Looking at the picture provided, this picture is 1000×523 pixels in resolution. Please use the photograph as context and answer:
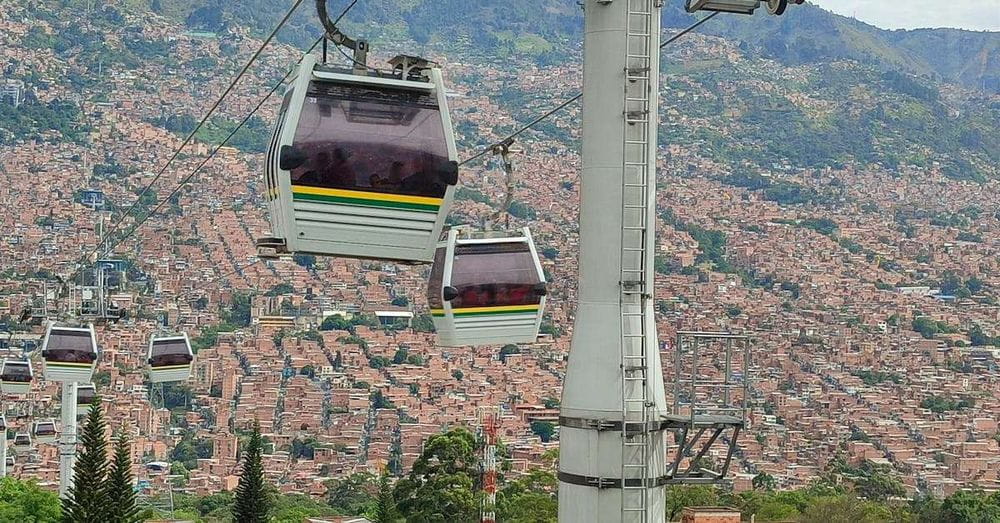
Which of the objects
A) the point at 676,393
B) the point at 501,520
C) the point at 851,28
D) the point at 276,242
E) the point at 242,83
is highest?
the point at 851,28

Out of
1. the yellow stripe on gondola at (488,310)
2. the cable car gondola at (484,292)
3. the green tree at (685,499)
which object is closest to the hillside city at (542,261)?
the green tree at (685,499)

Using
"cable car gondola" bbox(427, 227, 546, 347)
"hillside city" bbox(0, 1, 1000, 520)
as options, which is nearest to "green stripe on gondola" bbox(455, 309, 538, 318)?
"cable car gondola" bbox(427, 227, 546, 347)

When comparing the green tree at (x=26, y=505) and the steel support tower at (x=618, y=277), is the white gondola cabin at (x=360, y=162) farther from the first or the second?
→ the green tree at (x=26, y=505)

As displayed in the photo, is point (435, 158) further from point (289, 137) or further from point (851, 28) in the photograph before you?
point (851, 28)

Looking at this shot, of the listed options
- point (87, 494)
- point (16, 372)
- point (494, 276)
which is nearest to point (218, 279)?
point (16, 372)

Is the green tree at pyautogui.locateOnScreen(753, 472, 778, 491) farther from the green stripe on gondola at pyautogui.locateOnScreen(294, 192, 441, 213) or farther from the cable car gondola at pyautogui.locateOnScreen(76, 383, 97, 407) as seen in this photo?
the green stripe on gondola at pyautogui.locateOnScreen(294, 192, 441, 213)

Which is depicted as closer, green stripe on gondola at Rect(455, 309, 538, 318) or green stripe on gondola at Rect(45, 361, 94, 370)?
green stripe on gondola at Rect(455, 309, 538, 318)

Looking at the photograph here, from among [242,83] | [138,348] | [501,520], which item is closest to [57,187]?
[138,348]
